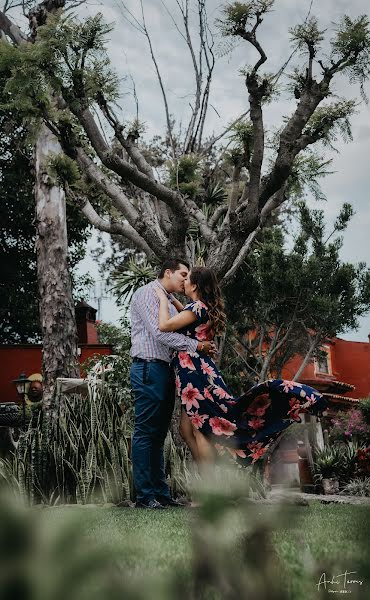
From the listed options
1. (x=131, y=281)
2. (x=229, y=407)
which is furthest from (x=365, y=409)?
(x=229, y=407)

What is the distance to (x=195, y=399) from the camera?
4848 millimetres

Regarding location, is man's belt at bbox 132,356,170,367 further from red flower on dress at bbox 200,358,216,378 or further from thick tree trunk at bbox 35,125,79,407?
thick tree trunk at bbox 35,125,79,407

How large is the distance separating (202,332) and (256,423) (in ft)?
2.45

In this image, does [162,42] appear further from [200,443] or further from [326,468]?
[200,443]

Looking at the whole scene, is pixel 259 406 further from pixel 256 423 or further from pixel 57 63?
pixel 57 63

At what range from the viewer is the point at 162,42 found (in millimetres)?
13289

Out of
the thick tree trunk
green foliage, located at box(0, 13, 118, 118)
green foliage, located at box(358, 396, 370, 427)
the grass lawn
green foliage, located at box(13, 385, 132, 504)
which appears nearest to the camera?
the grass lawn

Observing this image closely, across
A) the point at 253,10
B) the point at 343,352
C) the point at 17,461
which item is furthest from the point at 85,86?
the point at 343,352

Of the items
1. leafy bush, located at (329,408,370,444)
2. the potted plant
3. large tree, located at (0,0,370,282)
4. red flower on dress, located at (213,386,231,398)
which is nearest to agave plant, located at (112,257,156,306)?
large tree, located at (0,0,370,282)

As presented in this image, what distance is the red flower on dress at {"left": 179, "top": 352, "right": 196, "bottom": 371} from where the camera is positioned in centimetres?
491

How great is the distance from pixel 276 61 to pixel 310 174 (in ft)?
7.86

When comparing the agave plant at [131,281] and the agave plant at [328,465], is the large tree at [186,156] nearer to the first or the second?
the agave plant at [328,465]
